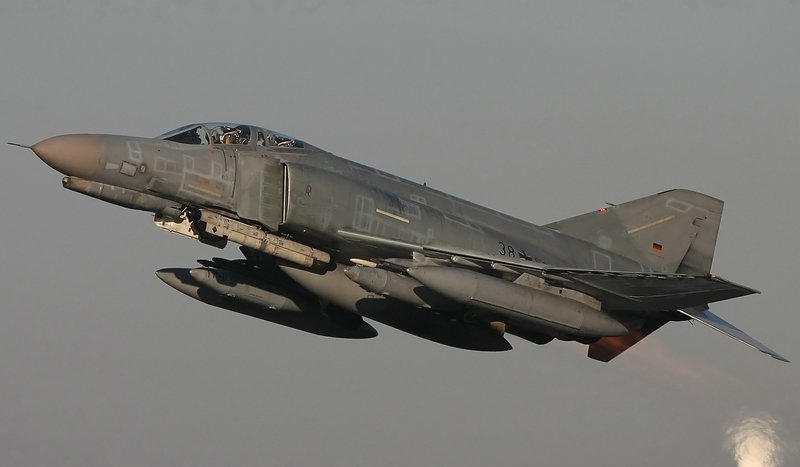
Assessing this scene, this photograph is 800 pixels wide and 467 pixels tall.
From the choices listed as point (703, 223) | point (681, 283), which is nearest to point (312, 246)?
point (681, 283)

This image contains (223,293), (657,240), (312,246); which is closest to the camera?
(312,246)

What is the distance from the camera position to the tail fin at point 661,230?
89.2 ft

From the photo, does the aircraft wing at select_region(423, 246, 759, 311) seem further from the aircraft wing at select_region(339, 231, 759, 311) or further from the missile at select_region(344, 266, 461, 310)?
the missile at select_region(344, 266, 461, 310)

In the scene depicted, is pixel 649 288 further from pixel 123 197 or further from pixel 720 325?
pixel 123 197

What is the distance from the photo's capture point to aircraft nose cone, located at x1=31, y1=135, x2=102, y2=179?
2088cm

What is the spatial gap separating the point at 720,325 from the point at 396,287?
22.2ft

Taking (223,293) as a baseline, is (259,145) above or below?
above

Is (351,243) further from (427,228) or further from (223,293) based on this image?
(223,293)

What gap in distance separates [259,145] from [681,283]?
7337mm

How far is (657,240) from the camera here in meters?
27.4

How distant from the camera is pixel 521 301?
75.4 feet

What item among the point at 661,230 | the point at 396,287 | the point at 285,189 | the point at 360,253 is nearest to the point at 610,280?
the point at 396,287

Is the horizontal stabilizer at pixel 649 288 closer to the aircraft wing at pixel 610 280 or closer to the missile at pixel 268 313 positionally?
the aircraft wing at pixel 610 280

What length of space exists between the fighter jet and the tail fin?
27 cm
